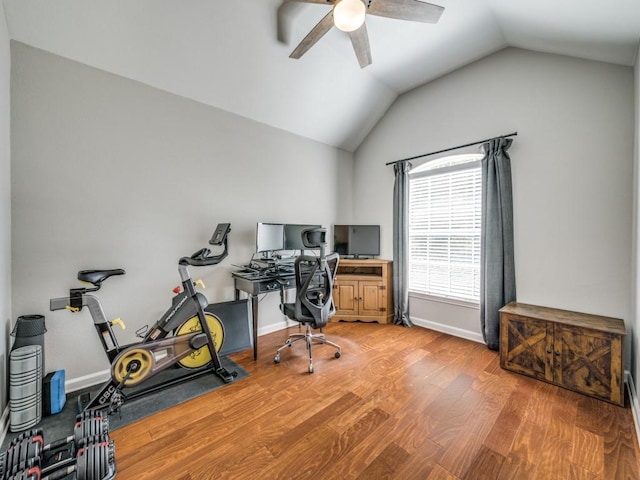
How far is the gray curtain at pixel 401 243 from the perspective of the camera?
148 inches

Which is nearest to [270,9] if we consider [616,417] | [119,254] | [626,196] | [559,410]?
[119,254]

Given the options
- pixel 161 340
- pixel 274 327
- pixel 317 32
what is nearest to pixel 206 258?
pixel 161 340

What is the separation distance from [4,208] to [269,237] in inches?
82.9

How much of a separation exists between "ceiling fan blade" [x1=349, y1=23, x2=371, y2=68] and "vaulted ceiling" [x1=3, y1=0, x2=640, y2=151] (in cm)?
43

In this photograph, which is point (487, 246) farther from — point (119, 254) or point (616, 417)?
point (119, 254)

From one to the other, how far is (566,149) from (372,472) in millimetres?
3145

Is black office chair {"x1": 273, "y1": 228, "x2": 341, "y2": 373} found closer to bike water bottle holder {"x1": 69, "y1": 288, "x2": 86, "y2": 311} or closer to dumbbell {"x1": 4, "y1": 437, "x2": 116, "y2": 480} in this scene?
dumbbell {"x1": 4, "y1": 437, "x2": 116, "y2": 480}

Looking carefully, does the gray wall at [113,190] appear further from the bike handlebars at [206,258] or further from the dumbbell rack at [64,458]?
the dumbbell rack at [64,458]

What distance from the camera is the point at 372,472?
1461 millimetres

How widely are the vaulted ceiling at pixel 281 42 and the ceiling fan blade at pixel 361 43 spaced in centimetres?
43

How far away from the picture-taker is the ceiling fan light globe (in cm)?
175

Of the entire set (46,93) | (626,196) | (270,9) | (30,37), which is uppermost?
(270,9)

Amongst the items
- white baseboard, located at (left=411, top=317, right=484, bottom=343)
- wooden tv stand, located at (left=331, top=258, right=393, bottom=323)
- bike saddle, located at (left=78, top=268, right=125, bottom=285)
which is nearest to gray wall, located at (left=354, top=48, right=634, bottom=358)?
white baseboard, located at (left=411, top=317, right=484, bottom=343)

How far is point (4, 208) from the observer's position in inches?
74.4
